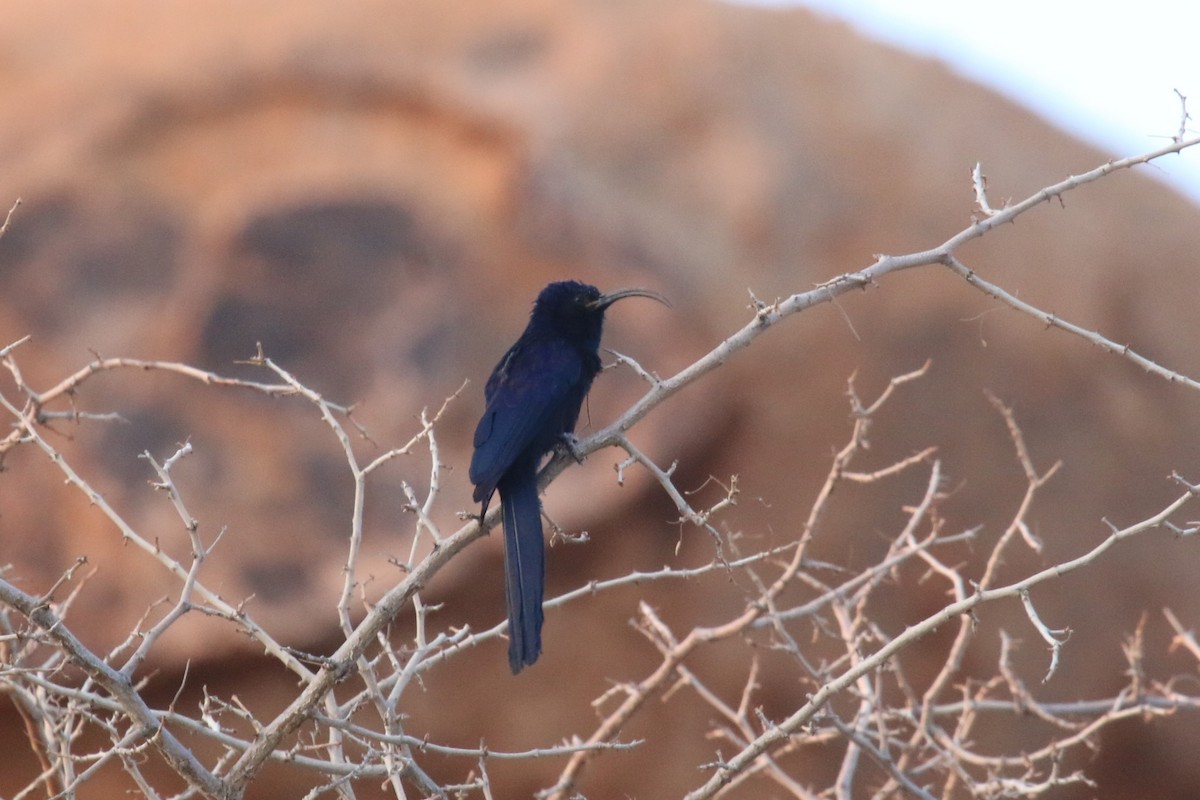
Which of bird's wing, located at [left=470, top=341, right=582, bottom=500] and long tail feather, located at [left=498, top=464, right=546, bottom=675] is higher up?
bird's wing, located at [left=470, top=341, right=582, bottom=500]

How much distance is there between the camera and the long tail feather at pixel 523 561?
408cm

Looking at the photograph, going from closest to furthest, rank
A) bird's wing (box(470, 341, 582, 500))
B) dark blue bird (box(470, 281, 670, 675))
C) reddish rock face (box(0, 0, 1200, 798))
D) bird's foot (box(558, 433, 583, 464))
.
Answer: dark blue bird (box(470, 281, 670, 675))
bird's wing (box(470, 341, 582, 500))
bird's foot (box(558, 433, 583, 464))
reddish rock face (box(0, 0, 1200, 798))

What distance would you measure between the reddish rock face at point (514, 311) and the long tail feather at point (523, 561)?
3868 mm

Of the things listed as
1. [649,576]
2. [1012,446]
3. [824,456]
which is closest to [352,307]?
[824,456]

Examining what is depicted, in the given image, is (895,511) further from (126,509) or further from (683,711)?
(126,509)

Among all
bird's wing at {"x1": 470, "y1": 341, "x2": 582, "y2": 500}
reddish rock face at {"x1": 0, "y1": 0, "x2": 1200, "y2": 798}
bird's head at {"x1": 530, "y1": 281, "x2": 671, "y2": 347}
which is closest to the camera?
bird's wing at {"x1": 470, "y1": 341, "x2": 582, "y2": 500}

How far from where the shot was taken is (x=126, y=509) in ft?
27.8

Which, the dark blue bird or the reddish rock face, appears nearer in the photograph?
the dark blue bird

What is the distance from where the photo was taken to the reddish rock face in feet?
28.4

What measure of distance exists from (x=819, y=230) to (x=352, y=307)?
3.26 m

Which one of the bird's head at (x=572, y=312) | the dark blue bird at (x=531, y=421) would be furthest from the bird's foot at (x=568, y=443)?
the bird's head at (x=572, y=312)

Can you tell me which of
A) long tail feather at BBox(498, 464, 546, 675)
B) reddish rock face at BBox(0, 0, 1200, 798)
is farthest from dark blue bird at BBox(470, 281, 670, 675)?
reddish rock face at BBox(0, 0, 1200, 798)

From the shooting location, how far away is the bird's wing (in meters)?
4.57

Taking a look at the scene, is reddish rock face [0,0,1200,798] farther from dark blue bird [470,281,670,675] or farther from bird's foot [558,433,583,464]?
bird's foot [558,433,583,464]
